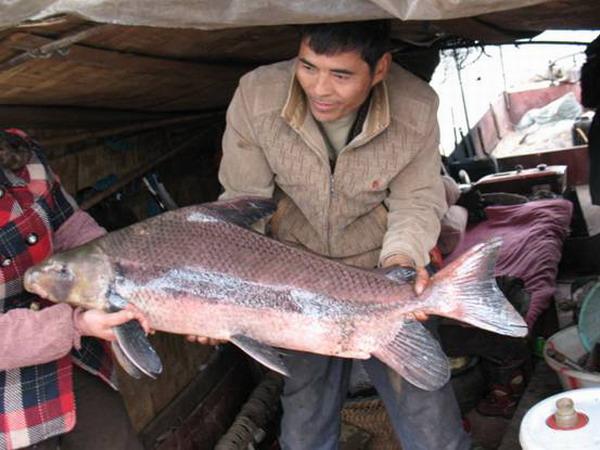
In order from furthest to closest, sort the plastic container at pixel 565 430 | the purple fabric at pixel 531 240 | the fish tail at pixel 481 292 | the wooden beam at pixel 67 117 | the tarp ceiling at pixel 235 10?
the purple fabric at pixel 531 240, the wooden beam at pixel 67 117, the plastic container at pixel 565 430, the fish tail at pixel 481 292, the tarp ceiling at pixel 235 10

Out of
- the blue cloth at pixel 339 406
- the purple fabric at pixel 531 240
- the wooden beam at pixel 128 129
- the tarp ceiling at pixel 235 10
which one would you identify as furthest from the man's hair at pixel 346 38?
the purple fabric at pixel 531 240

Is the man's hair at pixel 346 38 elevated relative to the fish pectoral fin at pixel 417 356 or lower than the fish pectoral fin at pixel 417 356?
elevated

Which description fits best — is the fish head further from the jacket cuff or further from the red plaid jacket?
the red plaid jacket

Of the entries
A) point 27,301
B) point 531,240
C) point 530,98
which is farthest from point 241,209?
point 530,98

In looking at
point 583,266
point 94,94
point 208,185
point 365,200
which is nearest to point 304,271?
point 365,200

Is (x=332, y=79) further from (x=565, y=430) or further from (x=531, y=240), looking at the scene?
(x=531, y=240)

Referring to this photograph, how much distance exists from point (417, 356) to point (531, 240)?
173 inches

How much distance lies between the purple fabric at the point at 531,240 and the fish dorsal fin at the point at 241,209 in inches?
119

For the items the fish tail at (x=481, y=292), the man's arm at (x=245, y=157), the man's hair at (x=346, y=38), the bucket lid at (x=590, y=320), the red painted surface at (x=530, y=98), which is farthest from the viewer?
the red painted surface at (x=530, y=98)

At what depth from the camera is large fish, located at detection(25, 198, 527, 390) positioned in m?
2.60

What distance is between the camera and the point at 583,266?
7355mm

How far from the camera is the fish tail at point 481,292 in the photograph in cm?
248

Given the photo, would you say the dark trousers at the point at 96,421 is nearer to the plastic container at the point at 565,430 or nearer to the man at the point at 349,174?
the man at the point at 349,174

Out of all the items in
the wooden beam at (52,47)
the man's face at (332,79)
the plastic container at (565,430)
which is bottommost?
the plastic container at (565,430)
